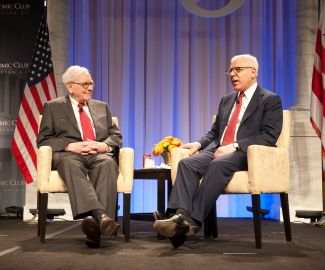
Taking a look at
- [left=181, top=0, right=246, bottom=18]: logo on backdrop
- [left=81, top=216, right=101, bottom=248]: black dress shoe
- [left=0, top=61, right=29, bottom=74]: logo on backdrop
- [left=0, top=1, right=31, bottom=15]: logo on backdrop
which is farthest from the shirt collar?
[left=0, top=1, right=31, bottom=15]: logo on backdrop

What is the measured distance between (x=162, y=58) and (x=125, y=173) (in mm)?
2805

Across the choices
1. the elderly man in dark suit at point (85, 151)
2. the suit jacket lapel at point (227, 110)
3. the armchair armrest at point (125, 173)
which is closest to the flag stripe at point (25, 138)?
the elderly man in dark suit at point (85, 151)

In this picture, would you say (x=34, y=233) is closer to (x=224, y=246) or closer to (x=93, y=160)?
(x=93, y=160)

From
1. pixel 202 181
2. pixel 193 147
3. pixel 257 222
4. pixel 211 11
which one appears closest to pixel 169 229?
pixel 202 181

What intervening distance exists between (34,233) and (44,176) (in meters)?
0.79

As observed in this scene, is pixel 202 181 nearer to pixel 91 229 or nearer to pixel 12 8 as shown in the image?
pixel 91 229

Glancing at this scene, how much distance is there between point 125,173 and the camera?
334cm

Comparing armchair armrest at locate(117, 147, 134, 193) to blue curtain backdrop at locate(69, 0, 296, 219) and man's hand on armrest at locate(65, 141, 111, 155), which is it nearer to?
man's hand on armrest at locate(65, 141, 111, 155)

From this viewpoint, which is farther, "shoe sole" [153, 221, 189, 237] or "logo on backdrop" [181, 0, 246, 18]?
"logo on backdrop" [181, 0, 246, 18]

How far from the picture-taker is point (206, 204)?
9.91ft

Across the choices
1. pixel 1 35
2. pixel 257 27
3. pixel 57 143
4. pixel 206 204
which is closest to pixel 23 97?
pixel 1 35

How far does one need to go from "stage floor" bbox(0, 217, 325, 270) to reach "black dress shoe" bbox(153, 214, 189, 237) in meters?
0.10

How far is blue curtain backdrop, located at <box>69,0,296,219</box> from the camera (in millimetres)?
5824

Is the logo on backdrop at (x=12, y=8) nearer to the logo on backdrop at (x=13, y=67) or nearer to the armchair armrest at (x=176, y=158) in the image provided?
the logo on backdrop at (x=13, y=67)
